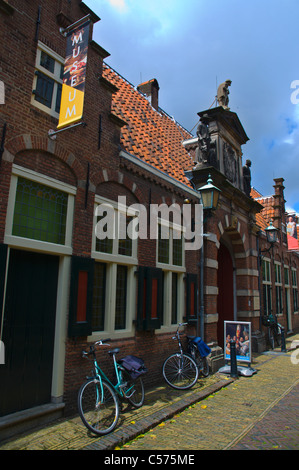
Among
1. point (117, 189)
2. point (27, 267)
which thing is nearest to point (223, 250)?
point (117, 189)

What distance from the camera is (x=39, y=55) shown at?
5.64 meters

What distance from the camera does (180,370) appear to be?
24.2 ft

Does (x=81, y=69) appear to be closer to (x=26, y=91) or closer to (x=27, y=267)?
(x=26, y=91)

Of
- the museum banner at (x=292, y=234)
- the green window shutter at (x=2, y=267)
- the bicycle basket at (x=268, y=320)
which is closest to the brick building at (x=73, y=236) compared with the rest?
the green window shutter at (x=2, y=267)

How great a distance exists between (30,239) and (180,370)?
4632 millimetres

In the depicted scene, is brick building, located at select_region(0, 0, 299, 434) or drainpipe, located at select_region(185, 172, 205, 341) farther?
drainpipe, located at select_region(185, 172, 205, 341)

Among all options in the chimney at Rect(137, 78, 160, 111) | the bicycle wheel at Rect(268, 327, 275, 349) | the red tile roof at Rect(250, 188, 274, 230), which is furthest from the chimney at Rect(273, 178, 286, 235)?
the chimney at Rect(137, 78, 160, 111)

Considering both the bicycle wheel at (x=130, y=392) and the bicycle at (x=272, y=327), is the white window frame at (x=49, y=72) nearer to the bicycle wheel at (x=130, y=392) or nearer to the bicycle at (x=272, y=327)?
the bicycle wheel at (x=130, y=392)

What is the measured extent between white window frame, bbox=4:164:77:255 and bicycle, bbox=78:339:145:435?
1799mm

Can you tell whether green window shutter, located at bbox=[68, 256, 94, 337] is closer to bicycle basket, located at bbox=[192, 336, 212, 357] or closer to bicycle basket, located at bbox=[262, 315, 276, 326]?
bicycle basket, located at bbox=[192, 336, 212, 357]

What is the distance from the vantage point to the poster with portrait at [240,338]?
358 inches

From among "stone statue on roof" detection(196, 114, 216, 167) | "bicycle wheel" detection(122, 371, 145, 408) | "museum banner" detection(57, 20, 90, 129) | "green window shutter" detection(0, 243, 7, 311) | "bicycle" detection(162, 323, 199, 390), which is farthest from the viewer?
"stone statue on roof" detection(196, 114, 216, 167)

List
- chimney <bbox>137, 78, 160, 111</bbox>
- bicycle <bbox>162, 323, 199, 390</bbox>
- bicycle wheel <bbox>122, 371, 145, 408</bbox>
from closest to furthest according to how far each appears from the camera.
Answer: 1. bicycle wheel <bbox>122, 371, 145, 408</bbox>
2. bicycle <bbox>162, 323, 199, 390</bbox>
3. chimney <bbox>137, 78, 160, 111</bbox>

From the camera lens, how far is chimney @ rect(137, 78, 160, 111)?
14051 mm
